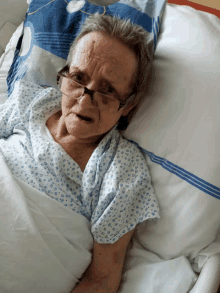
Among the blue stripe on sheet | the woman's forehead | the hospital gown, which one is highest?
the woman's forehead

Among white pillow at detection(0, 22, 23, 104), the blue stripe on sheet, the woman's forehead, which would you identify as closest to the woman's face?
the woman's forehead

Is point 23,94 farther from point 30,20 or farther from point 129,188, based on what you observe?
point 129,188

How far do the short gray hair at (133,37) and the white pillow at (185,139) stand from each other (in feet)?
0.23

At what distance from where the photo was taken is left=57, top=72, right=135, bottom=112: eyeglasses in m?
0.96

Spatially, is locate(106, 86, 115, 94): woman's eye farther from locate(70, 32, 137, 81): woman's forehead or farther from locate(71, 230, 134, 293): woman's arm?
locate(71, 230, 134, 293): woman's arm

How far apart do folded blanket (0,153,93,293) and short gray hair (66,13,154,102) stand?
1.81 feet

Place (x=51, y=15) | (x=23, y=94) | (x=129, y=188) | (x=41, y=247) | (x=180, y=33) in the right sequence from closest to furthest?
(x=41, y=247) → (x=129, y=188) → (x=180, y=33) → (x=23, y=94) → (x=51, y=15)

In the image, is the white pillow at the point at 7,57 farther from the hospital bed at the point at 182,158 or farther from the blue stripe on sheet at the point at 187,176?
the blue stripe on sheet at the point at 187,176

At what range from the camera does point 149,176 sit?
3.36ft

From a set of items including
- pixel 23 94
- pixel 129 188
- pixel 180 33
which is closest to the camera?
pixel 129 188

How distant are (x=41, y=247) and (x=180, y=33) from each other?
3.29 ft

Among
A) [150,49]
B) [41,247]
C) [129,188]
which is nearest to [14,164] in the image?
[41,247]

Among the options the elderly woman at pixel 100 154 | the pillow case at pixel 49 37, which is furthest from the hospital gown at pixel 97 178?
the pillow case at pixel 49 37

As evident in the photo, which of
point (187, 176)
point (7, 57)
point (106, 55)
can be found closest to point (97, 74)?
point (106, 55)
